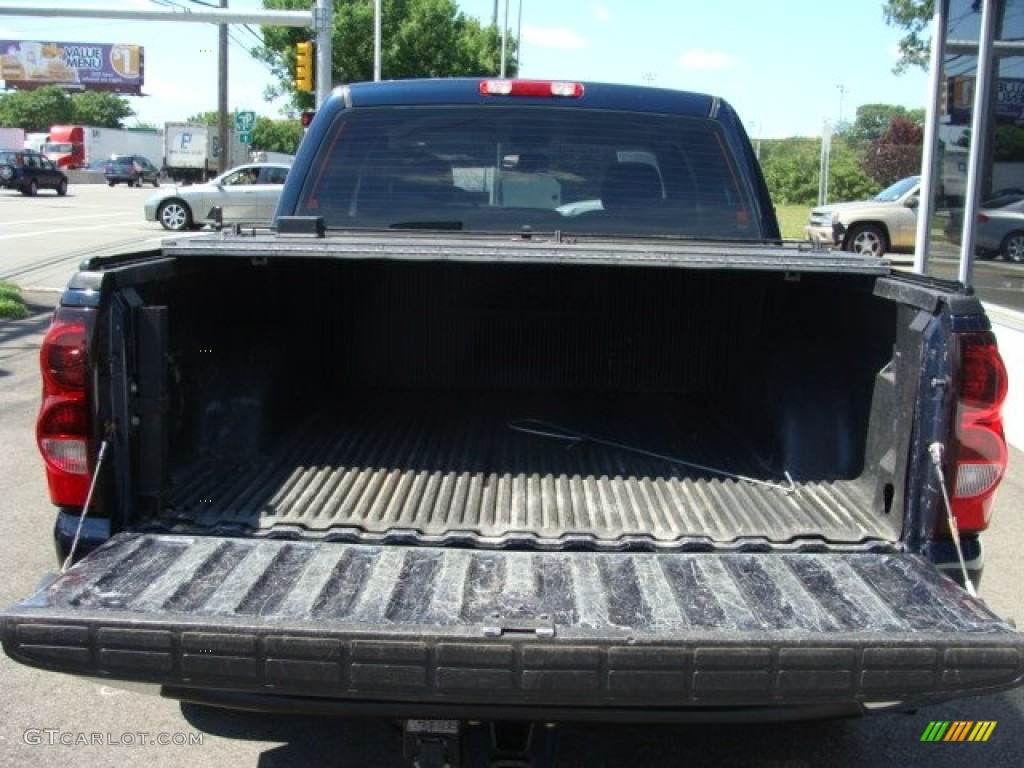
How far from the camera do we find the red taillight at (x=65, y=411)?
2939 mm

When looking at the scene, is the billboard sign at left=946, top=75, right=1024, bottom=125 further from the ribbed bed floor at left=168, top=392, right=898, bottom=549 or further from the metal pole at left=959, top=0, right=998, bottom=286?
Result: the ribbed bed floor at left=168, top=392, right=898, bottom=549

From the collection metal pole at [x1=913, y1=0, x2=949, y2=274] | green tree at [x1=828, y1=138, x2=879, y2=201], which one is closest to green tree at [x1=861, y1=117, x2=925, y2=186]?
green tree at [x1=828, y1=138, x2=879, y2=201]

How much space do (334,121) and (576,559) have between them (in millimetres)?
2515

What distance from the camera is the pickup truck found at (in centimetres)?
252

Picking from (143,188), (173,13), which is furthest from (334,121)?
(143,188)

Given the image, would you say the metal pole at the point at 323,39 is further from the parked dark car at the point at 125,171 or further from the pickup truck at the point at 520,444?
the parked dark car at the point at 125,171

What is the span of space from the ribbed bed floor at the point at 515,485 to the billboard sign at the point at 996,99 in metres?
7.29

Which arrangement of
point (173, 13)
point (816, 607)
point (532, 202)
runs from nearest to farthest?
point (816, 607) < point (532, 202) < point (173, 13)

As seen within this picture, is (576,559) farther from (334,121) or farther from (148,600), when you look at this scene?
(334,121)

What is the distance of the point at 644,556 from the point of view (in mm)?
3059

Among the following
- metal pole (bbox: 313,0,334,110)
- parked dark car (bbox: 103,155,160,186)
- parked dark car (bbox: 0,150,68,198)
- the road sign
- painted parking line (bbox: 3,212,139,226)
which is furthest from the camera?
parked dark car (bbox: 103,155,160,186)

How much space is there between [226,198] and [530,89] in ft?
79.7

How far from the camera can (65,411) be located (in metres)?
2.98

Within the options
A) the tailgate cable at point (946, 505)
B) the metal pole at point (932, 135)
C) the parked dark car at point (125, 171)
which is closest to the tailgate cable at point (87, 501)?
the tailgate cable at point (946, 505)
